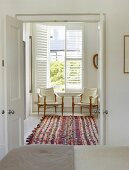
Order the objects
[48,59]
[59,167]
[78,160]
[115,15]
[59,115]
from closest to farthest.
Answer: [59,167] → [78,160] → [115,15] → [59,115] → [48,59]

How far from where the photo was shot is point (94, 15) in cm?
433

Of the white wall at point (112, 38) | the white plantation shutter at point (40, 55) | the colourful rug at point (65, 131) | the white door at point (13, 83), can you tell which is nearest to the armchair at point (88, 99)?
the colourful rug at point (65, 131)

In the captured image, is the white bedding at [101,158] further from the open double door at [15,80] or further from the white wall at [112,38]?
the white wall at [112,38]

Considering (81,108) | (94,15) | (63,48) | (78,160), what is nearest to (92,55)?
(63,48)

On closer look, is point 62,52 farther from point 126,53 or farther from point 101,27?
point 101,27

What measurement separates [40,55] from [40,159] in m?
7.09

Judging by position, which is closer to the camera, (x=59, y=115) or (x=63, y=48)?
(x=59, y=115)

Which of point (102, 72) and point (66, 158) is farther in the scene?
point (102, 72)

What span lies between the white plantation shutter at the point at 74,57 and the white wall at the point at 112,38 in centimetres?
481

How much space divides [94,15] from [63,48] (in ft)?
16.7

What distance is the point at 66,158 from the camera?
2.33m

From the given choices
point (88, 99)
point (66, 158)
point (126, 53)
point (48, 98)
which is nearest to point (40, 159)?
point (66, 158)

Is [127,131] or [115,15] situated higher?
[115,15]

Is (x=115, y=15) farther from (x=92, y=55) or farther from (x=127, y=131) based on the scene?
(x=92, y=55)
